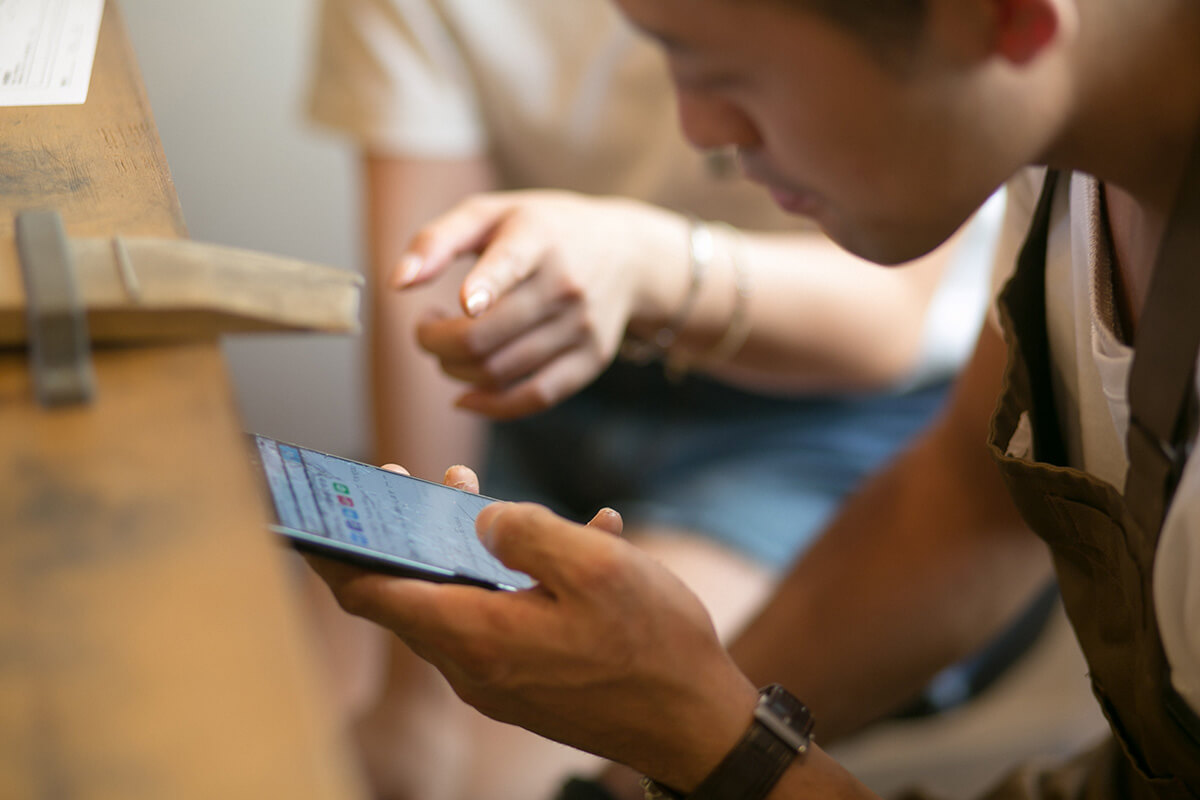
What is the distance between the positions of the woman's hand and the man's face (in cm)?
15

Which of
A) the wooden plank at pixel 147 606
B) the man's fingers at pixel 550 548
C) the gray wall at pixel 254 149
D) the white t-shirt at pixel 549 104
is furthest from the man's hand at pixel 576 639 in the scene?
the gray wall at pixel 254 149

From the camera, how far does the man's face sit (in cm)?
38

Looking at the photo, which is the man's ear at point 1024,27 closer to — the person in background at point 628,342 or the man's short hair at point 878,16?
the man's short hair at point 878,16

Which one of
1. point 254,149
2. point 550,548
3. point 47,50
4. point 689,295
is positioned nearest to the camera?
point 550,548

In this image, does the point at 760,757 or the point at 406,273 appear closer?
the point at 760,757

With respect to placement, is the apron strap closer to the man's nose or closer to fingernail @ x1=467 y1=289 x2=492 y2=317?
the man's nose

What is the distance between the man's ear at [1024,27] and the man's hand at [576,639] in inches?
8.7

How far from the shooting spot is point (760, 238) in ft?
2.68

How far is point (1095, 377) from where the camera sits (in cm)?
47

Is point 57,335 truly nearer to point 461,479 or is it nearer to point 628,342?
point 461,479

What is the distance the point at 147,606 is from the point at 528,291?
1.23ft

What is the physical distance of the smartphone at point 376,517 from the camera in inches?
13.8

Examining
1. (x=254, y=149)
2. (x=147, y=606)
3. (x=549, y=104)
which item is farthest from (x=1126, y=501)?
(x=254, y=149)

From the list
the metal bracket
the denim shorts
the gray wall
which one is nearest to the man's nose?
the metal bracket
